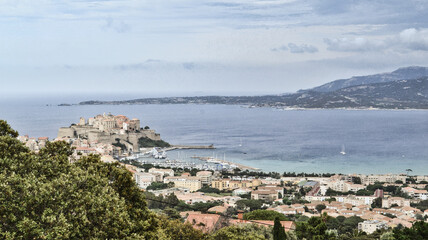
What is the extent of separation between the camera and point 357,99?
112625 mm

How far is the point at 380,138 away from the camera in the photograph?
48.7 m

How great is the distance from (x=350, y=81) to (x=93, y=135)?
16303 cm

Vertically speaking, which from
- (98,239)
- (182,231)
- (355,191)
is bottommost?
(355,191)

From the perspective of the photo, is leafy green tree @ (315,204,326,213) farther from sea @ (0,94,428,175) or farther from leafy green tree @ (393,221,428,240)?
leafy green tree @ (393,221,428,240)

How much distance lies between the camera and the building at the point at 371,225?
15.1m

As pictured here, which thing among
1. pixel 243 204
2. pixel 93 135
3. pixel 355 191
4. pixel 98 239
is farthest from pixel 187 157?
pixel 98 239

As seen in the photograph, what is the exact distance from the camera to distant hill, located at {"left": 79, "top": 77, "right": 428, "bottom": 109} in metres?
105

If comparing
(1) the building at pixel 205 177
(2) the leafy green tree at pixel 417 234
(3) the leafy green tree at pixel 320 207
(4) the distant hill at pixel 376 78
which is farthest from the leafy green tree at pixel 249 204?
(4) the distant hill at pixel 376 78

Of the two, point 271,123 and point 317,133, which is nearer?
point 317,133

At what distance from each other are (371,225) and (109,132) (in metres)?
30.2

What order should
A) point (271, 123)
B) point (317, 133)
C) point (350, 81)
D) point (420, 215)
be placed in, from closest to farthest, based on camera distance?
point (420, 215)
point (317, 133)
point (271, 123)
point (350, 81)

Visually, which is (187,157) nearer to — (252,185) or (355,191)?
(252,185)

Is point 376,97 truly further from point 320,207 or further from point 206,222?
point 206,222

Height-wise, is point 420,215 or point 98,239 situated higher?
point 98,239
